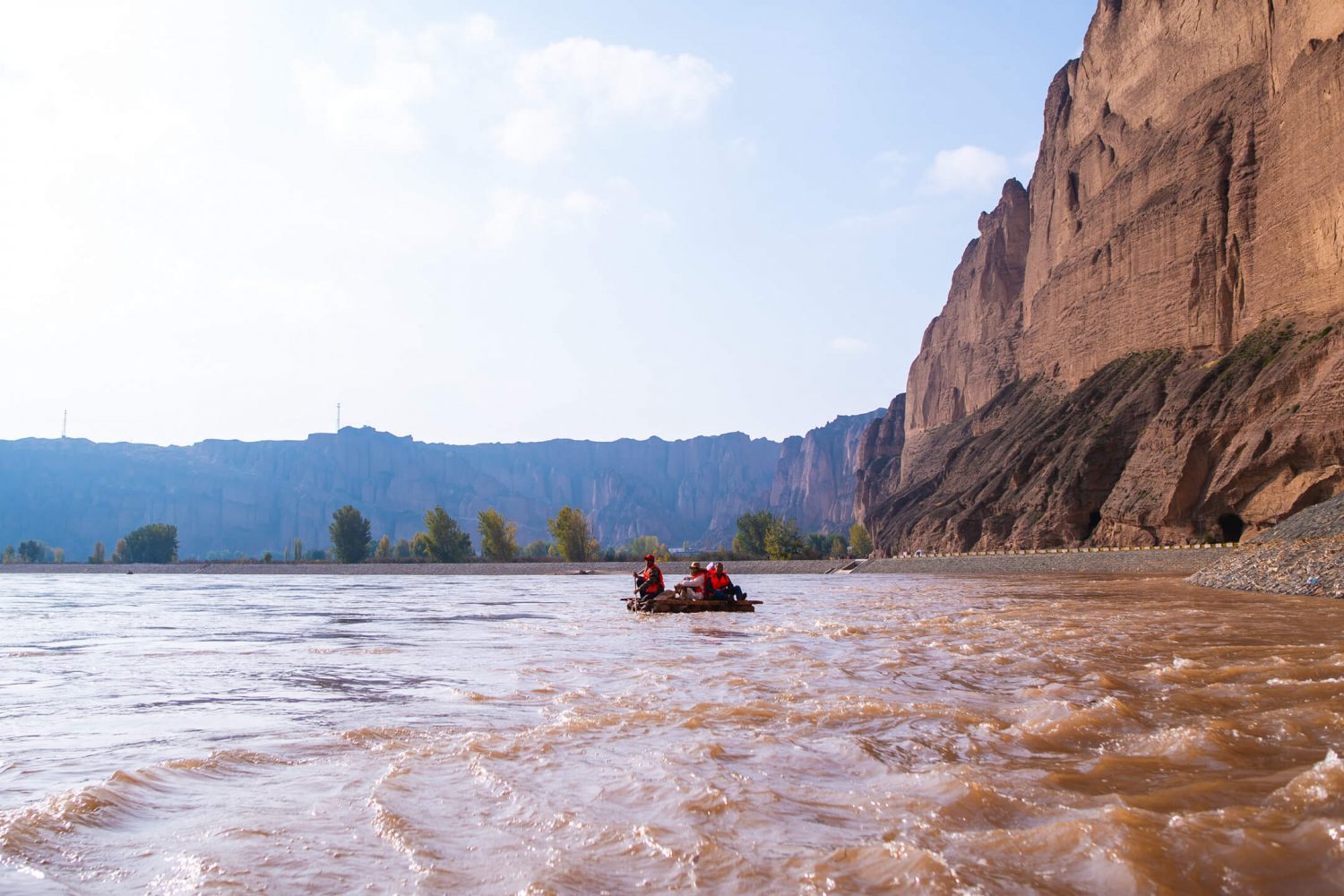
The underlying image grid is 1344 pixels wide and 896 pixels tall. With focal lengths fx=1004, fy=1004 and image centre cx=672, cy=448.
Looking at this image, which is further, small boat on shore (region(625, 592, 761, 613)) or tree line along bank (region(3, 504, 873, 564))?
tree line along bank (region(3, 504, 873, 564))

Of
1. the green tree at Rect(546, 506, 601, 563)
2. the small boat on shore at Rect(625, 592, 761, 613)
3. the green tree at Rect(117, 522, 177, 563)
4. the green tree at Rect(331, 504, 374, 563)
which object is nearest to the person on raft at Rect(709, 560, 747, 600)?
the small boat on shore at Rect(625, 592, 761, 613)

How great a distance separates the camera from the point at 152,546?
13688 centimetres

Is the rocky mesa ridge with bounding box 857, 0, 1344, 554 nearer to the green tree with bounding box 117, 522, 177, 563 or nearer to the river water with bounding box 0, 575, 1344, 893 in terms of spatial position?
the river water with bounding box 0, 575, 1344, 893

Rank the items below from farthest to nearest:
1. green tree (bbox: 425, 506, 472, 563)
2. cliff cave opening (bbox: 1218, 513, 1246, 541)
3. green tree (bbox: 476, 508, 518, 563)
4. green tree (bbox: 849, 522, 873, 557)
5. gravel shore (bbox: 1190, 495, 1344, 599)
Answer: green tree (bbox: 849, 522, 873, 557)
green tree (bbox: 425, 506, 472, 563)
green tree (bbox: 476, 508, 518, 563)
cliff cave opening (bbox: 1218, 513, 1246, 541)
gravel shore (bbox: 1190, 495, 1344, 599)

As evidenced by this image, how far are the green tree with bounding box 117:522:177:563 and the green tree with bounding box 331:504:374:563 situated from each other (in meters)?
32.0

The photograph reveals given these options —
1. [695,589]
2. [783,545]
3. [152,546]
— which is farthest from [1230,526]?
[152,546]

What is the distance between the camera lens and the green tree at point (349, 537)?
118625mm

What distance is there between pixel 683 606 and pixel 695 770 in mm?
21320

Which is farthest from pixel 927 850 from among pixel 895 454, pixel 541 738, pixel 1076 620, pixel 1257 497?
pixel 895 454

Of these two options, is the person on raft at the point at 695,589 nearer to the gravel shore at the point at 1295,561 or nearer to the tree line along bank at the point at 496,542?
the gravel shore at the point at 1295,561

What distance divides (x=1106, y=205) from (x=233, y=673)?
90472 mm

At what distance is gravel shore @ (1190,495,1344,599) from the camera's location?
25.6 m

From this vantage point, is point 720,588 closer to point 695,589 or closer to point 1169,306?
point 695,589

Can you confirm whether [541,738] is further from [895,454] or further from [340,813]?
[895,454]
